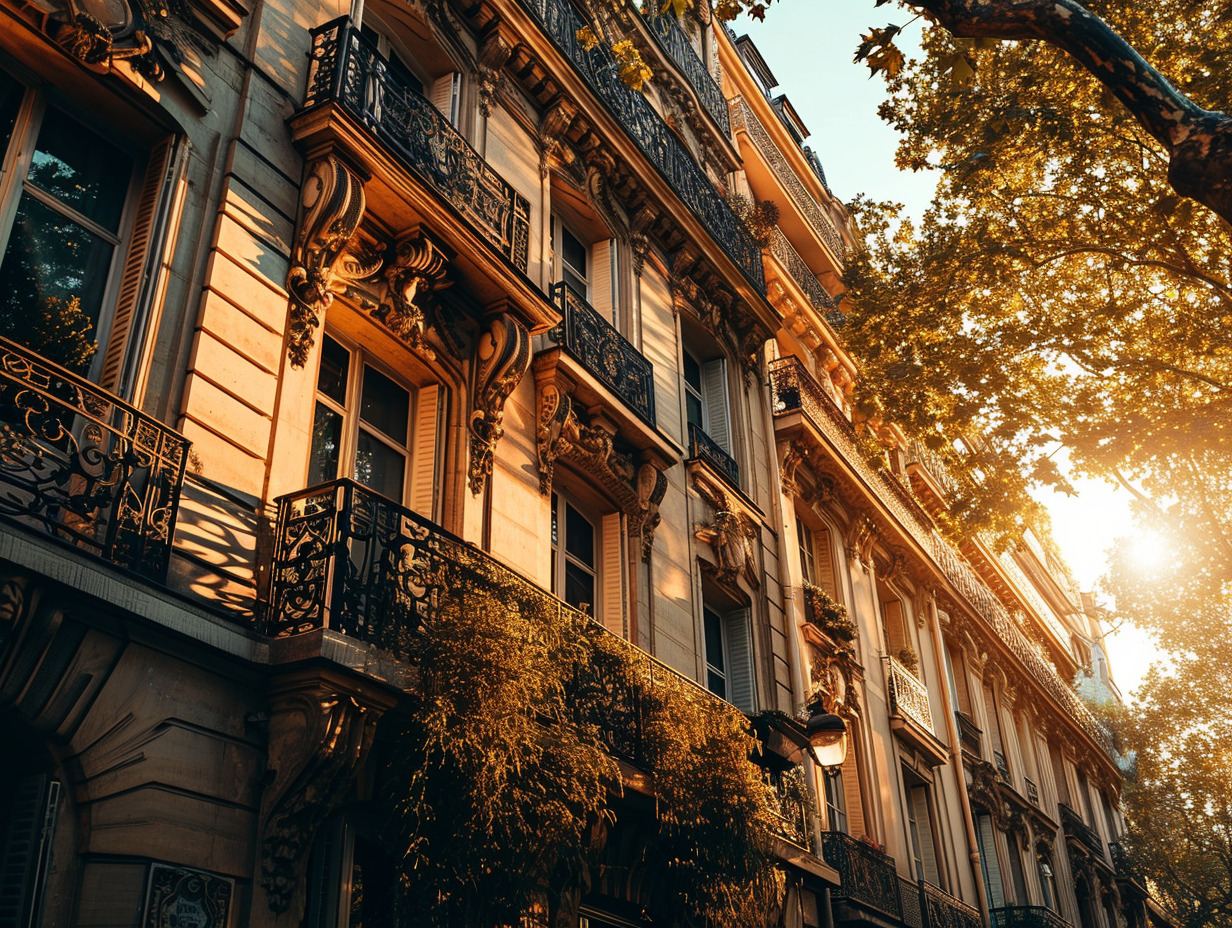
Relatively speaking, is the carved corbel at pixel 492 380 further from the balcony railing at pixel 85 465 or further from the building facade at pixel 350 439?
the balcony railing at pixel 85 465

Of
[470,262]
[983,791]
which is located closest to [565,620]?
[470,262]

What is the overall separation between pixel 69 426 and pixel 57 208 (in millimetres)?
1707

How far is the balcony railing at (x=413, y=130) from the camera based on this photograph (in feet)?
32.6

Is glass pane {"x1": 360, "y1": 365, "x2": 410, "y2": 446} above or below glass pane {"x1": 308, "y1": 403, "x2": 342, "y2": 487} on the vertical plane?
above

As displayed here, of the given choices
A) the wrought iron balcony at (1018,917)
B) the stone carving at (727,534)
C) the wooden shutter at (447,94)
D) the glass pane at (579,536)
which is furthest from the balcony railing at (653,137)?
the wrought iron balcony at (1018,917)

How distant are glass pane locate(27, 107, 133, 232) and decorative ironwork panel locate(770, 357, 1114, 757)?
12322 mm

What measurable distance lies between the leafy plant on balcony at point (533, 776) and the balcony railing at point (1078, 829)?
2147 centimetres

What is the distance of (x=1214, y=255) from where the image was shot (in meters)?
16.2

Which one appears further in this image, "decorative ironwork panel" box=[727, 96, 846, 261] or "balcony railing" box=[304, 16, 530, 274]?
"decorative ironwork panel" box=[727, 96, 846, 261]

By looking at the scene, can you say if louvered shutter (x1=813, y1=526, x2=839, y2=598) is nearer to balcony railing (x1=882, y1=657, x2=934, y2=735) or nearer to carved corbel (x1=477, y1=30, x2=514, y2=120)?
balcony railing (x1=882, y1=657, x2=934, y2=735)

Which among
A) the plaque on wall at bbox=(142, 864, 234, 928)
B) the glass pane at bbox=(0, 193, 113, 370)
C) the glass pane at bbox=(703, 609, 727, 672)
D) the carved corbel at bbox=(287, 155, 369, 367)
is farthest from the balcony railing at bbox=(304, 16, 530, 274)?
the glass pane at bbox=(703, 609, 727, 672)

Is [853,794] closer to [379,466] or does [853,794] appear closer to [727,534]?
[727,534]

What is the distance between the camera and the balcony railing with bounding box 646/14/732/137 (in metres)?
19.4

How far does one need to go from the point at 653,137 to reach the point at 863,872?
1032 centimetres
